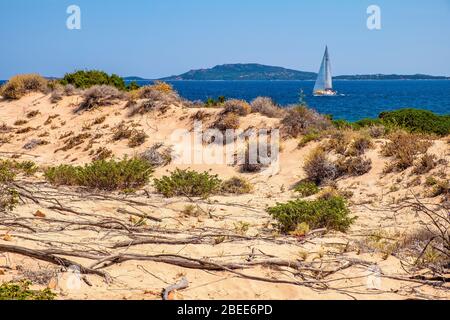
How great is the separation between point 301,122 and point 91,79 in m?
13.8

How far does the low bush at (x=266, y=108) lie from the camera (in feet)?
60.9

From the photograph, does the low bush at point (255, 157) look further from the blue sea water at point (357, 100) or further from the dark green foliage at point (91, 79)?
the dark green foliage at point (91, 79)

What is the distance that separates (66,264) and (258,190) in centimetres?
802

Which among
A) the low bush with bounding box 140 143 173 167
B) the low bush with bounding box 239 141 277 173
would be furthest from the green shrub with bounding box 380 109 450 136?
the low bush with bounding box 140 143 173 167

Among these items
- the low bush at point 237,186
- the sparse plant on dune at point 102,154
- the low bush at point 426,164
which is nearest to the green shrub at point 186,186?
the low bush at point 237,186

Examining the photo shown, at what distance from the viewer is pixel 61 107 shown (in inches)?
928

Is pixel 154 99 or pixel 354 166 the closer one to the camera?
pixel 354 166

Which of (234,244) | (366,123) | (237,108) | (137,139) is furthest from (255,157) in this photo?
(234,244)

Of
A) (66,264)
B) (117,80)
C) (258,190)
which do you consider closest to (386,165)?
(258,190)

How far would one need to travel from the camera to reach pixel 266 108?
1880 centimetres

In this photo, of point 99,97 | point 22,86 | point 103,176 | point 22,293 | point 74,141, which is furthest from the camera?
point 22,86

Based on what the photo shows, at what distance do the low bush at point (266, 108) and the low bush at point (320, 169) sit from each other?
4.74m

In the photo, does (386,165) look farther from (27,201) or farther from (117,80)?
(117,80)

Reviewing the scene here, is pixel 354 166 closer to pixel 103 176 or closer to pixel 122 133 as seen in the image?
pixel 103 176
